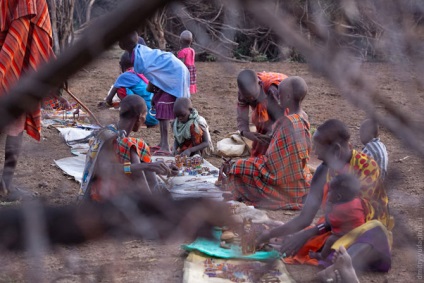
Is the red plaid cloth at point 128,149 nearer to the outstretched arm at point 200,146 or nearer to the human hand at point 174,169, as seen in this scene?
the human hand at point 174,169

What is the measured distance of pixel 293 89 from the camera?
14.0 ft

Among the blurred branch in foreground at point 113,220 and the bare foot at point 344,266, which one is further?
the bare foot at point 344,266

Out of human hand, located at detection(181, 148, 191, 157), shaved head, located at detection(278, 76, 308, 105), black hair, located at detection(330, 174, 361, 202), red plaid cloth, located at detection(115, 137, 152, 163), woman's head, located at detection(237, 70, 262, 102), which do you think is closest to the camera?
woman's head, located at detection(237, 70, 262, 102)

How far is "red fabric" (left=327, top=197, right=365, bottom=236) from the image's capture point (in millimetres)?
2924

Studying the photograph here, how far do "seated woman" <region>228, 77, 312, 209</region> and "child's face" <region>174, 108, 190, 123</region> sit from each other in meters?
1.03

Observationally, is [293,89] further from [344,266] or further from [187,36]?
[187,36]

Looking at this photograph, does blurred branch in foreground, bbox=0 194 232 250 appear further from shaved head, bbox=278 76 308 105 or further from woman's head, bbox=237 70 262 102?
shaved head, bbox=278 76 308 105

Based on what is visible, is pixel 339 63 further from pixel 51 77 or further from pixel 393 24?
pixel 51 77

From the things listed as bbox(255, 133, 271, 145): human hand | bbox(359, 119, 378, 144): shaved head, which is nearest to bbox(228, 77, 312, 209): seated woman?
bbox(255, 133, 271, 145): human hand

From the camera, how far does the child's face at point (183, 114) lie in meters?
5.69

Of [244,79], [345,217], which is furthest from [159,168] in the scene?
[244,79]

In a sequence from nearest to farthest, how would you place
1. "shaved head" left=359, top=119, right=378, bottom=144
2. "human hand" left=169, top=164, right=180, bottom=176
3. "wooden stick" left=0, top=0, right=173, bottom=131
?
"wooden stick" left=0, top=0, right=173, bottom=131 < "shaved head" left=359, top=119, right=378, bottom=144 < "human hand" left=169, top=164, right=180, bottom=176

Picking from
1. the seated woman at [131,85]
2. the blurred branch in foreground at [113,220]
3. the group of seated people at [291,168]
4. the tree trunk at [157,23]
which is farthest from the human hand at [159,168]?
the blurred branch in foreground at [113,220]

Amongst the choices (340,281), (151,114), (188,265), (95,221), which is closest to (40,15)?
(188,265)
